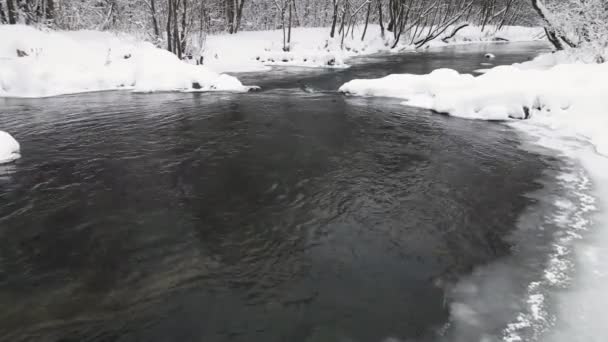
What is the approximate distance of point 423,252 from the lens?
18.0 feet

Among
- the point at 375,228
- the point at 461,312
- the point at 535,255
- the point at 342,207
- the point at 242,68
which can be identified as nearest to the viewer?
the point at 461,312

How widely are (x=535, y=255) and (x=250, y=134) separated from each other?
7650mm

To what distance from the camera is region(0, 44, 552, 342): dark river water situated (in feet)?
13.9

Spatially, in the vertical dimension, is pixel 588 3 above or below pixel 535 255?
above

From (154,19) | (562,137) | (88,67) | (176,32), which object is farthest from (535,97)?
(154,19)

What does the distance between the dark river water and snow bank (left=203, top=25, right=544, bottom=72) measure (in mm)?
17335

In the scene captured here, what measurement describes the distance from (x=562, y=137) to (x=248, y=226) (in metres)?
9.34

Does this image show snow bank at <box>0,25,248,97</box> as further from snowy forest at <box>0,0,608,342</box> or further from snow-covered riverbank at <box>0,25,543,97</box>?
snowy forest at <box>0,0,608,342</box>

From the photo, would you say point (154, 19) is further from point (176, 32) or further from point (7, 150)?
point (7, 150)

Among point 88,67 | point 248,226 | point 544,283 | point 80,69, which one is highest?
point 88,67

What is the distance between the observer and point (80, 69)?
727 inches

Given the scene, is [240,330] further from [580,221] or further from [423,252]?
[580,221]

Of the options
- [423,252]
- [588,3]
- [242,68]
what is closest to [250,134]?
[423,252]

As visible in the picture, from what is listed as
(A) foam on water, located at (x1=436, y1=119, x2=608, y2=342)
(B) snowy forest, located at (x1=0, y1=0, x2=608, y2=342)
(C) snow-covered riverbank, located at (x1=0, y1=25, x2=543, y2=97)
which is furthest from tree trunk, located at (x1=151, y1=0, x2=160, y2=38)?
(A) foam on water, located at (x1=436, y1=119, x2=608, y2=342)
